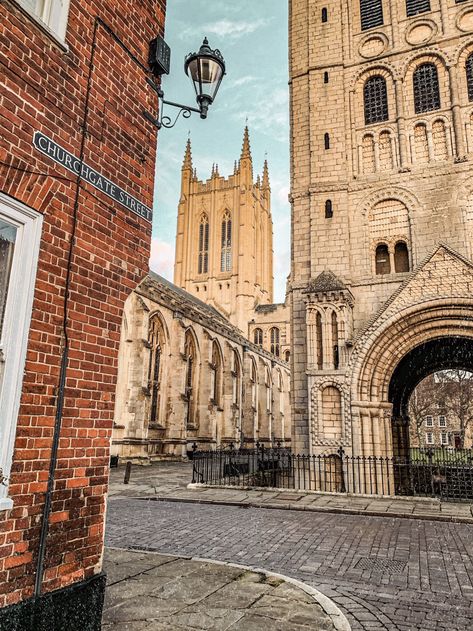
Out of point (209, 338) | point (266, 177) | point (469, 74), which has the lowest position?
point (209, 338)

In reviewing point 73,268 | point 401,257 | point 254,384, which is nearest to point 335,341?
point 401,257

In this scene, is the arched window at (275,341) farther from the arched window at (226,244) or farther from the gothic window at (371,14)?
the gothic window at (371,14)

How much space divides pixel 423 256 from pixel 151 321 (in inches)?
700

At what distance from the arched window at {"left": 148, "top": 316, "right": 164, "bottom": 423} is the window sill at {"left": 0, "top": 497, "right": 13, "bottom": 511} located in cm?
2492

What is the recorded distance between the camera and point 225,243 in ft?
213

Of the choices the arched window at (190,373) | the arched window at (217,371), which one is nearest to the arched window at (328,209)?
the arched window at (190,373)

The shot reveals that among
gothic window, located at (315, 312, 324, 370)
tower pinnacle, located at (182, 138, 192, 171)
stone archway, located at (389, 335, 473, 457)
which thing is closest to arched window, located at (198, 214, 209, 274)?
tower pinnacle, located at (182, 138, 192, 171)

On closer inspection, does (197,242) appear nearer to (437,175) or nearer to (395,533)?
(437,175)

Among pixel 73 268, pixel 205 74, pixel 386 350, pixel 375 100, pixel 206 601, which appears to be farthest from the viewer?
pixel 375 100

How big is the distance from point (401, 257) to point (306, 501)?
346 inches

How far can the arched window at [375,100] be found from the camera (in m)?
17.2

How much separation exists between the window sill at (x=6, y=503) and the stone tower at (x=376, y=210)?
12112mm

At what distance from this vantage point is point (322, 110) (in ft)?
57.3

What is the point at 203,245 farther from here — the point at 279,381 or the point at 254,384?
the point at 254,384
